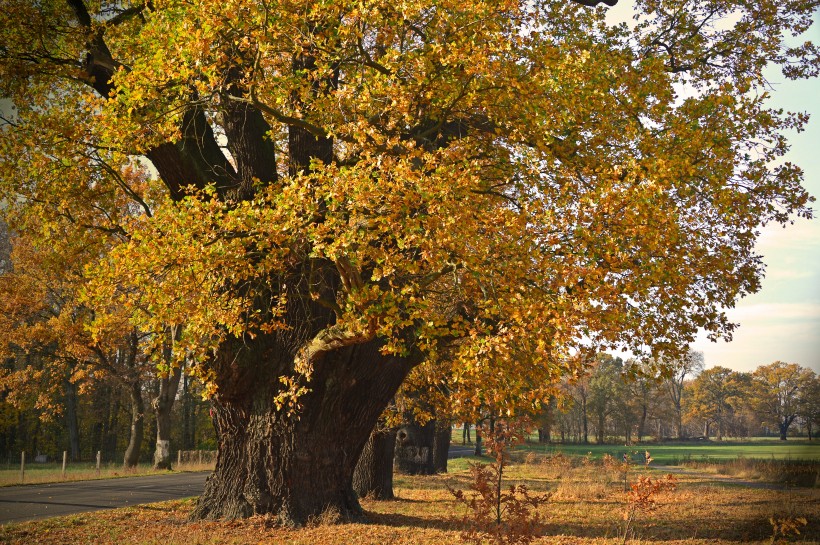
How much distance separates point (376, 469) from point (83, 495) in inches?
331

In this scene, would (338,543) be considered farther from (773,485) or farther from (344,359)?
(773,485)

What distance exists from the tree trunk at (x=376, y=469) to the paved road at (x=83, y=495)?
5.11m

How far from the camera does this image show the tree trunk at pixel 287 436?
11883 millimetres

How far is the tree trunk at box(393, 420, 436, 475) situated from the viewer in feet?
76.8

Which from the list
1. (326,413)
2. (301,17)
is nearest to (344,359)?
(326,413)

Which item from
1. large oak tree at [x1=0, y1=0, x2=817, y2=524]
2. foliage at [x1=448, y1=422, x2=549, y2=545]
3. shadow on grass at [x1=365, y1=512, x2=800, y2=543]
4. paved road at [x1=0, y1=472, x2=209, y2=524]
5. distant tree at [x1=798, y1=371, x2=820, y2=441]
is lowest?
paved road at [x1=0, y1=472, x2=209, y2=524]

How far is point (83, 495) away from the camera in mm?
18109

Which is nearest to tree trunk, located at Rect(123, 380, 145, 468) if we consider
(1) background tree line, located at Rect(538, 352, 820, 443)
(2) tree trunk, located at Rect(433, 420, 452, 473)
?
(2) tree trunk, located at Rect(433, 420, 452, 473)

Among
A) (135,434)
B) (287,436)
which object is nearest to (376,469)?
(287,436)

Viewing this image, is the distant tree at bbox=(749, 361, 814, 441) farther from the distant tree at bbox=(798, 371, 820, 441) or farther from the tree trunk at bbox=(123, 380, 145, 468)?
the tree trunk at bbox=(123, 380, 145, 468)

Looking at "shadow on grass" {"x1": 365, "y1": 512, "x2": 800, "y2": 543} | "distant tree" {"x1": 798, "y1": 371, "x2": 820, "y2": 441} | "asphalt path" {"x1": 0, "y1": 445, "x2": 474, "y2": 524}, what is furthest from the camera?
"asphalt path" {"x1": 0, "y1": 445, "x2": 474, "y2": 524}

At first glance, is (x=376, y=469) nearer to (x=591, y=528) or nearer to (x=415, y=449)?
(x=591, y=528)

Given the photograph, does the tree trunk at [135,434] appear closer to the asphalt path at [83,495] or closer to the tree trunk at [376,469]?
the asphalt path at [83,495]

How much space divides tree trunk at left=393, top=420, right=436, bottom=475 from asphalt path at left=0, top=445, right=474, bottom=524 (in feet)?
23.1
